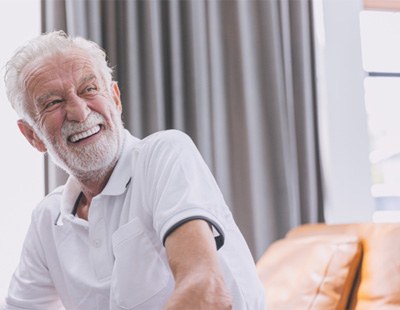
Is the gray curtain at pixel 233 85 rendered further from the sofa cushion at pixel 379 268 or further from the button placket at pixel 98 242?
the button placket at pixel 98 242

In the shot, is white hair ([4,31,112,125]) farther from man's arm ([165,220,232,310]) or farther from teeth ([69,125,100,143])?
man's arm ([165,220,232,310])

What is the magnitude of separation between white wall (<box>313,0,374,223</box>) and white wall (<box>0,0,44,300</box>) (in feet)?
4.36

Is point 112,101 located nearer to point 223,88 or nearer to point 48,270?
A: point 48,270

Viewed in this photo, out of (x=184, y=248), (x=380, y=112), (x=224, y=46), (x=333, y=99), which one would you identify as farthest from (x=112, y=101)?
(x=380, y=112)

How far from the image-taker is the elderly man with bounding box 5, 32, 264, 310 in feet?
4.41

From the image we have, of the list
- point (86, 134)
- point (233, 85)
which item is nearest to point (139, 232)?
point (86, 134)

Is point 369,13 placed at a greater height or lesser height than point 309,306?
greater

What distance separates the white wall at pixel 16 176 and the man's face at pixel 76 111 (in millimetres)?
1474

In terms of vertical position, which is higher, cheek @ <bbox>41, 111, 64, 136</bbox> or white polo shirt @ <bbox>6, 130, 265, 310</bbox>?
cheek @ <bbox>41, 111, 64, 136</bbox>

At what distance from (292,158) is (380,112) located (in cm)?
74

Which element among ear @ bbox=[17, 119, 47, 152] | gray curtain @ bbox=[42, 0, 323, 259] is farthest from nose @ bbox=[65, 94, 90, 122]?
gray curtain @ bbox=[42, 0, 323, 259]

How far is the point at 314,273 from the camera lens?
2.38m

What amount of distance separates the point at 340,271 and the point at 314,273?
0.31ft

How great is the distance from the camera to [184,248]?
126cm
